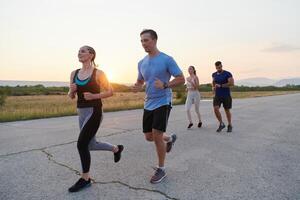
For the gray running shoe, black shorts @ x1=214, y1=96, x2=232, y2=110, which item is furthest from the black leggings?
black shorts @ x1=214, y1=96, x2=232, y2=110

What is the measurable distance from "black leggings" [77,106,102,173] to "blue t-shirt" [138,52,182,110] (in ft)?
2.44

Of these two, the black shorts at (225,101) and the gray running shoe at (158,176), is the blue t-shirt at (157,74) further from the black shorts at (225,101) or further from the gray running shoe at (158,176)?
the black shorts at (225,101)

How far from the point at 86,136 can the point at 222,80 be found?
527 cm

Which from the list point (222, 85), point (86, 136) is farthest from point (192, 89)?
point (86, 136)

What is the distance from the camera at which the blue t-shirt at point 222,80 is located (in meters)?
8.50

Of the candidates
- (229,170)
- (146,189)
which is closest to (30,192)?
(146,189)

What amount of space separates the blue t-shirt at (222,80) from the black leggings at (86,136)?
199 inches

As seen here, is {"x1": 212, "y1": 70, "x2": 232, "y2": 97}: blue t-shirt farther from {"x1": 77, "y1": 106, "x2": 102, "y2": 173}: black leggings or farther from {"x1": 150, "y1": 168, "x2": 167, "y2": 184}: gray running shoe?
{"x1": 77, "y1": 106, "x2": 102, "y2": 173}: black leggings

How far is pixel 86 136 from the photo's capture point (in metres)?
4.14

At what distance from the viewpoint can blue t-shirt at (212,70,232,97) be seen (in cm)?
850

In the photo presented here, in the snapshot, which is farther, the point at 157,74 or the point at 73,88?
the point at 157,74

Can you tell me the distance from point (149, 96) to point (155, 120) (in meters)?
0.35

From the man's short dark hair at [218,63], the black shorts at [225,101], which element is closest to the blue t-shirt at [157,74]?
the man's short dark hair at [218,63]

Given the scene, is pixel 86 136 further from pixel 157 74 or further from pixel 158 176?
pixel 157 74
